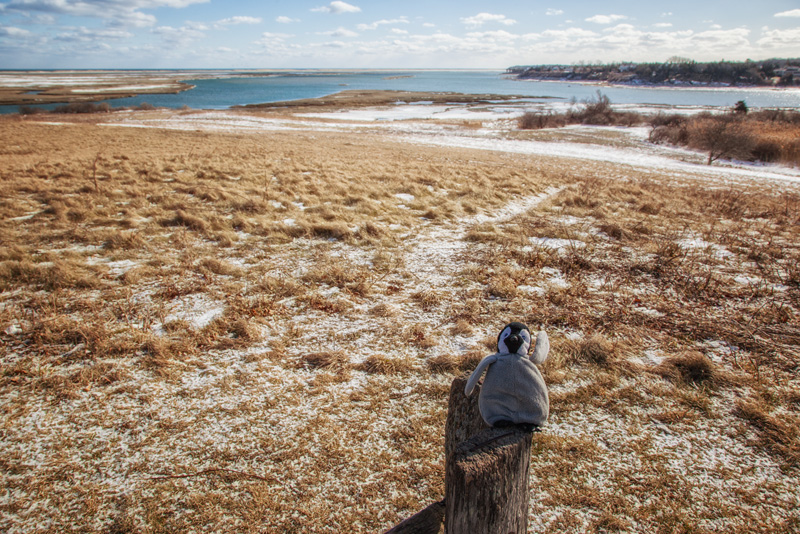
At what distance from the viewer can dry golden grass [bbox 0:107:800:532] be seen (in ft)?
9.12

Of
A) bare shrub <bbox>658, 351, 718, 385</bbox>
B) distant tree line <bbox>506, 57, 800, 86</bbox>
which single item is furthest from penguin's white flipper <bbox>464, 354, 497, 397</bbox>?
distant tree line <bbox>506, 57, 800, 86</bbox>

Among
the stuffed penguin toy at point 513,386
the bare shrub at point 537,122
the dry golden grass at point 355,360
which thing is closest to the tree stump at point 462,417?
the stuffed penguin toy at point 513,386

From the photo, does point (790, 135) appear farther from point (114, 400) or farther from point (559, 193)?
point (114, 400)

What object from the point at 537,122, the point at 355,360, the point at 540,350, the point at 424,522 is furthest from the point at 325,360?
the point at 537,122

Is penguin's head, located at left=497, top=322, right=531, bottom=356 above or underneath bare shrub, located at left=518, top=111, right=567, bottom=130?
underneath

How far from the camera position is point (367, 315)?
5.19 m

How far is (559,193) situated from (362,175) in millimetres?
6650

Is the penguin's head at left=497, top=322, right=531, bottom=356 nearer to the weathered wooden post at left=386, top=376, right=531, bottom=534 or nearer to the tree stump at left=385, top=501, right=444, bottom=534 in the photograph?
the weathered wooden post at left=386, top=376, right=531, bottom=534

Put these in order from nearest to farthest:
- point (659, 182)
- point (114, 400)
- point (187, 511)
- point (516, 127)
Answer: point (187, 511) → point (114, 400) → point (659, 182) → point (516, 127)

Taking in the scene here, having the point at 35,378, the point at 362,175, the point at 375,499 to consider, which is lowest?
the point at 375,499

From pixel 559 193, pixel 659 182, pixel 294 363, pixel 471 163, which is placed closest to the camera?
pixel 294 363

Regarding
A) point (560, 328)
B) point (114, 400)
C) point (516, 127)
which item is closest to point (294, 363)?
point (114, 400)

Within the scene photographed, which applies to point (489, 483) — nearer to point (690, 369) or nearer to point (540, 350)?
point (540, 350)

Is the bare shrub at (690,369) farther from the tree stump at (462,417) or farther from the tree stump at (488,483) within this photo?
the tree stump at (488,483)
